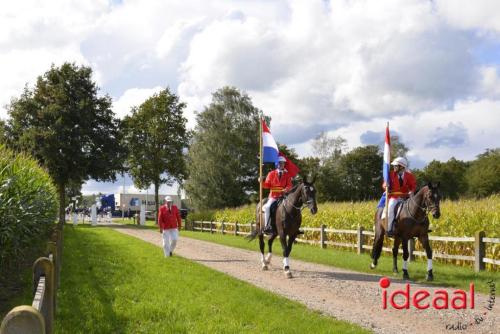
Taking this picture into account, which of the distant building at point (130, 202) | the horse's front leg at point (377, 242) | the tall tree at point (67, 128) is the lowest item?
the distant building at point (130, 202)

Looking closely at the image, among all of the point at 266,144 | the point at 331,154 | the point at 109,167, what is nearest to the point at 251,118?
the point at 109,167

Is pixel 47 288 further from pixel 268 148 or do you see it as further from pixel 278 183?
pixel 268 148

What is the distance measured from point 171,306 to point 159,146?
5238cm

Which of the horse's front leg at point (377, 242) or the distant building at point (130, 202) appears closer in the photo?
the horse's front leg at point (377, 242)

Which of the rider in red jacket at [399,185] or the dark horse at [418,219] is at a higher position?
the rider in red jacket at [399,185]

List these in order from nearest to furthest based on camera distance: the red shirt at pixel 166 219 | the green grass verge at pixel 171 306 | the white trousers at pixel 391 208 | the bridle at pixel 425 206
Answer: the green grass verge at pixel 171 306 < the bridle at pixel 425 206 < the white trousers at pixel 391 208 < the red shirt at pixel 166 219

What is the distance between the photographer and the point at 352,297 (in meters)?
10.7

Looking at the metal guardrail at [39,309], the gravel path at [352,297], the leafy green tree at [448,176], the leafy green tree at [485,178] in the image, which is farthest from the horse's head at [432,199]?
the leafy green tree at [448,176]

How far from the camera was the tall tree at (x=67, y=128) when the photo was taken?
1875 inches

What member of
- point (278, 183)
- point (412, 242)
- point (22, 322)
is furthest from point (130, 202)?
point (22, 322)

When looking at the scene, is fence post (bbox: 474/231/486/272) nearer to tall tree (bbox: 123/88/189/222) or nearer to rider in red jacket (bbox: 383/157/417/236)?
rider in red jacket (bbox: 383/157/417/236)

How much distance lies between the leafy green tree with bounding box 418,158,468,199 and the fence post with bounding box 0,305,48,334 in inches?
3382

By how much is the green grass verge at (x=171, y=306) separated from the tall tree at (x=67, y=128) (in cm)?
3664

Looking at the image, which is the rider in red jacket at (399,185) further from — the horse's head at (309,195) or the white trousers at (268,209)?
the white trousers at (268,209)
